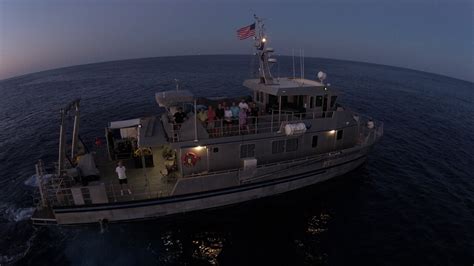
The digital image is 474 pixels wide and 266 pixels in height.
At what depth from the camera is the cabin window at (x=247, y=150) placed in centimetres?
1667

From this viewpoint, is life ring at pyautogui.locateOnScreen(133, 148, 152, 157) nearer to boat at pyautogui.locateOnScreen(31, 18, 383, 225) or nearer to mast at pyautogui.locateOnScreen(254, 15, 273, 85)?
boat at pyautogui.locateOnScreen(31, 18, 383, 225)

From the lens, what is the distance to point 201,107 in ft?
59.2

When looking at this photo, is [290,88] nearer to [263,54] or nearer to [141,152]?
[263,54]

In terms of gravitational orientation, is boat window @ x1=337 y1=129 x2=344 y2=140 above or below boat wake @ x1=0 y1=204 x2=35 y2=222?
above

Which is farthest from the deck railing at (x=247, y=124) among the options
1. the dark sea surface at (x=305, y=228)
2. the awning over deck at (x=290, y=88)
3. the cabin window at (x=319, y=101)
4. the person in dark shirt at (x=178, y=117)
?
the dark sea surface at (x=305, y=228)

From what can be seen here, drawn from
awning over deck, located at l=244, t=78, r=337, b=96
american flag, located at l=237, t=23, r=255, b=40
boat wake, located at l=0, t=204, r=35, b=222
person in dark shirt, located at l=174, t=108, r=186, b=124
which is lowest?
boat wake, located at l=0, t=204, r=35, b=222

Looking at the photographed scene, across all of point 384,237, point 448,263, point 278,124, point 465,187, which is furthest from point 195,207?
point 465,187

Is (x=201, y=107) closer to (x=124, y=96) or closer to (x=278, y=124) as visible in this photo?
(x=278, y=124)

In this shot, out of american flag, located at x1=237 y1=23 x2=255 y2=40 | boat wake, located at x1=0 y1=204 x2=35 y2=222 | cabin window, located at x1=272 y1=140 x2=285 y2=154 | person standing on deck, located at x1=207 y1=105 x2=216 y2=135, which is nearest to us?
person standing on deck, located at x1=207 y1=105 x2=216 y2=135

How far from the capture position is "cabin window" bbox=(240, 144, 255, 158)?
16.7m

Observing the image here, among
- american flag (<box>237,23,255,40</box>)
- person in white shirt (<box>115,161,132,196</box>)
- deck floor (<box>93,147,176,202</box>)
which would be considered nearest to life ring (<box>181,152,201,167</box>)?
deck floor (<box>93,147,176,202</box>)

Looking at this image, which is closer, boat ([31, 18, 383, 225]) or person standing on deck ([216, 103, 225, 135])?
boat ([31, 18, 383, 225])

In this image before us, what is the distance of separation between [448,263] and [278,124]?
11707mm

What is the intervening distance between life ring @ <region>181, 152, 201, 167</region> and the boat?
0.21 ft
